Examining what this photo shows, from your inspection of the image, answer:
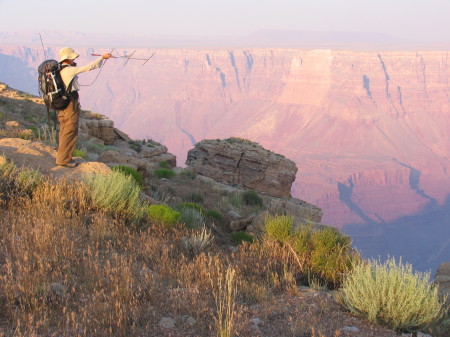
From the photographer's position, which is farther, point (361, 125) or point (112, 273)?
point (361, 125)

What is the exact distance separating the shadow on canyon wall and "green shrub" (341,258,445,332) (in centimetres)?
10276

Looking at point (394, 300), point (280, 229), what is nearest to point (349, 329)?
point (394, 300)

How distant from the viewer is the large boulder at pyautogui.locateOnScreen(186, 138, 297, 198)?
75.7 feet

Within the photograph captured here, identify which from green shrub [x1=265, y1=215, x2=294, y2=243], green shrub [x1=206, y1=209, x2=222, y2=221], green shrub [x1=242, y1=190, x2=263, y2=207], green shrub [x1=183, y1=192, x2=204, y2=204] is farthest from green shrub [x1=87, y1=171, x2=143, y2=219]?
green shrub [x1=242, y1=190, x2=263, y2=207]

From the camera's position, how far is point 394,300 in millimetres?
4543

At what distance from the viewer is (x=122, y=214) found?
707 centimetres

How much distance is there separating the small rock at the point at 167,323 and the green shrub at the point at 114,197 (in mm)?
3106

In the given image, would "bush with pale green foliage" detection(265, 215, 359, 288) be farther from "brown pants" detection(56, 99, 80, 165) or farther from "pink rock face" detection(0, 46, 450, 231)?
"pink rock face" detection(0, 46, 450, 231)

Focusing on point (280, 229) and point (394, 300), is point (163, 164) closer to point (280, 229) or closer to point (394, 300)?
point (280, 229)

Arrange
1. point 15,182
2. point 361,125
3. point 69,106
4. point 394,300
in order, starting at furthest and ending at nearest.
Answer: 1. point 361,125
2. point 69,106
3. point 15,182
4. point 394,300

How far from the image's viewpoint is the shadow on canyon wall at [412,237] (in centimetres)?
10774

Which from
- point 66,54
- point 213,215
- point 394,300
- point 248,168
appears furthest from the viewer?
point 248,168

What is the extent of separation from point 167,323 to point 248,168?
63.7 feet

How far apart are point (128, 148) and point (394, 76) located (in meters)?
177
